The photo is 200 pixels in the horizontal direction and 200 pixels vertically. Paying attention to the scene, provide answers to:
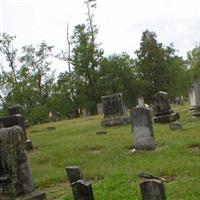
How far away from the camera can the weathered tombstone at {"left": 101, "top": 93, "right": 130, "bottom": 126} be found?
2381cm

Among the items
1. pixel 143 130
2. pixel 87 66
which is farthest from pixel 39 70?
pixel 143 130

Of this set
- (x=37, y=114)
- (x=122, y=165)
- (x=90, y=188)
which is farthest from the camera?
(x=37, y=114)

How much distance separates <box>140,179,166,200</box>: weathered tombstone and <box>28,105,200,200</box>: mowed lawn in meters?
1.89

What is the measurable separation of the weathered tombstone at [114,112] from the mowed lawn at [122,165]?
769 centimetres

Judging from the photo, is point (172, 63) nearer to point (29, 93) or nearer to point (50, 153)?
point (29, 93)

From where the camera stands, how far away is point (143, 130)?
13414mm

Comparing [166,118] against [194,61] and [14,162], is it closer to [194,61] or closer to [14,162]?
[14,162]

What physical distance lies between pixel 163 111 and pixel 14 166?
14687 mm

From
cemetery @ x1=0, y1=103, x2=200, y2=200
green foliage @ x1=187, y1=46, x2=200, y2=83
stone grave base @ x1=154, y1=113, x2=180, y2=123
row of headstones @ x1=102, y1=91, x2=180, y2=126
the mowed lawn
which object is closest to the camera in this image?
cemetery @ x1=0, y1=103, x2=200, y2=200

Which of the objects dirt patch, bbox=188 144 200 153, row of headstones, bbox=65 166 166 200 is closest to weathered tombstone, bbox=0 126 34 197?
row of headstones, bbox=65 166 166 200

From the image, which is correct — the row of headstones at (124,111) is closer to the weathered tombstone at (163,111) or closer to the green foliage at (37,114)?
the weathered tombstone at (163,111)

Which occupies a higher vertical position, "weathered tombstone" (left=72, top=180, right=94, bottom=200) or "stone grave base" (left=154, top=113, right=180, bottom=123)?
"stone grave base" (left=154, top=113, right=180, bottom=123)

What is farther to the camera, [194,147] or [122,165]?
[194,147]

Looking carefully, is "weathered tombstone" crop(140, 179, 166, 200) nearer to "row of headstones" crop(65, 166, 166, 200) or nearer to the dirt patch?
"row of headstones" crop(65, 166, 166, 200)
